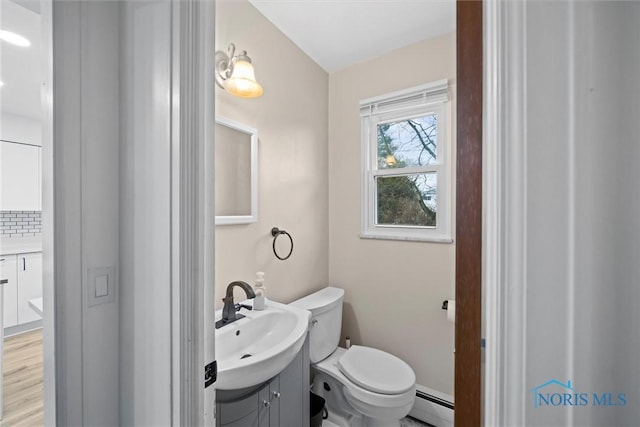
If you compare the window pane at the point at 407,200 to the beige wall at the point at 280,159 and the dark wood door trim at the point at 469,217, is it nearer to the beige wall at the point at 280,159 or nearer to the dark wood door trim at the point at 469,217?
the beige wall at the point at 280,159

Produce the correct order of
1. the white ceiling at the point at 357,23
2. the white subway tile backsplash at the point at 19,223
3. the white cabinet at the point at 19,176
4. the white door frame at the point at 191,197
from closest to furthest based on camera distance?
the white door frame at the point at 191,197
the white ceiling at the point at 357,23
the white cabinet at the point at 19,176
the white subway tile backsplash at the point at 19,223

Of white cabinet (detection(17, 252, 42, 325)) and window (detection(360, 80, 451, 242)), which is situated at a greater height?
window (detection(360, 80, 451, 242))

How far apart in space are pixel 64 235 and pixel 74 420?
435 mm

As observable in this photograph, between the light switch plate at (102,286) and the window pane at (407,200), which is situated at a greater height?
the window pane at (407,200)

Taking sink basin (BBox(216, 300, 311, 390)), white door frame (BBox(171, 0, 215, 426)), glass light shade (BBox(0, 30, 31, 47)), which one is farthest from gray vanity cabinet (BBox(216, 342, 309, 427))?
glass light shade (BBox(0, 30, 31, 47))

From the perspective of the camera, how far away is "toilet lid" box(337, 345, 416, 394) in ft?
4.71

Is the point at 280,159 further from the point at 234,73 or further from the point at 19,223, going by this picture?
the point at 19,223

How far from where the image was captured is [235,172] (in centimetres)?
144

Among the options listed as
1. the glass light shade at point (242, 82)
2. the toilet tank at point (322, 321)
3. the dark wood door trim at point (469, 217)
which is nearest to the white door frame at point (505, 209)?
the dark wood door trim at point (469, 217)

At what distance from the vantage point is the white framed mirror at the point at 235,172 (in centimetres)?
136

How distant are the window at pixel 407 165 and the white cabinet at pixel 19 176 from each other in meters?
3.79

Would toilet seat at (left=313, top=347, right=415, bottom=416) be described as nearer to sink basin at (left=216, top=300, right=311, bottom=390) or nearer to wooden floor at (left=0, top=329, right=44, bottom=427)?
sink basin at (left=216, top=300, right=311, bottom=390)

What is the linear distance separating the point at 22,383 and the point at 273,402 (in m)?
2.18

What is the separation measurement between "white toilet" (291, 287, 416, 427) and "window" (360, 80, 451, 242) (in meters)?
0.65
